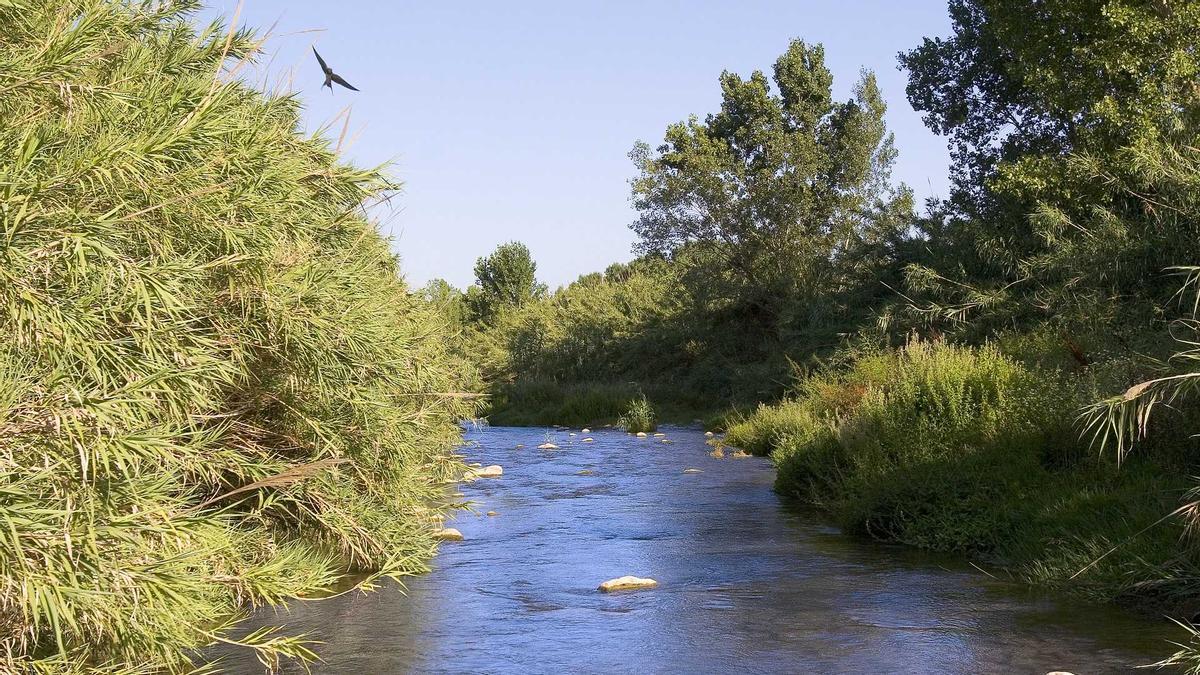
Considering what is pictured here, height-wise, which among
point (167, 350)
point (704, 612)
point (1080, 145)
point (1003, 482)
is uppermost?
point (1080, 145)

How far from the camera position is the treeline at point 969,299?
36.4 feet

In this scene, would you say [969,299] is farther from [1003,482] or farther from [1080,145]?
[1003,482]

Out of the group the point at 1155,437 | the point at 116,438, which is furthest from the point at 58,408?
the point at 1155,437

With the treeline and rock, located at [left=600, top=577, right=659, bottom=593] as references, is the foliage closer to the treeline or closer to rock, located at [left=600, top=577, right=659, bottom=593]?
the treeline

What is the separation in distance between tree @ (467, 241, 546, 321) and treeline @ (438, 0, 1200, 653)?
21.8 meters

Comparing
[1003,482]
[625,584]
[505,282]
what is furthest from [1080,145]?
[505,282]

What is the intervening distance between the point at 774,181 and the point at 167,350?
34.1m

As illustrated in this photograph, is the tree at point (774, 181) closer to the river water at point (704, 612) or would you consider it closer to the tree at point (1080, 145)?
the tree at point (1080, 145)

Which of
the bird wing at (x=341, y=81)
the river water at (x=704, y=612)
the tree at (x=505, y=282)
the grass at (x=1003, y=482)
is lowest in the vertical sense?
the river water at (x=704, y=612)

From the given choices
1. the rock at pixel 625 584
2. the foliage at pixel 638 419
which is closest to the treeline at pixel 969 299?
the foliage at pixel 638 419

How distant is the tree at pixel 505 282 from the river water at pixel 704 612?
54.0 m

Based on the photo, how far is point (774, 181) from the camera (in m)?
39.4

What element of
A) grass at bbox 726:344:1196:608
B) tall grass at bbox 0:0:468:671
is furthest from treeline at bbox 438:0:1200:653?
tall grass at bbox 0:0:468:671

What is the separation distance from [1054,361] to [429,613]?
336 inches
